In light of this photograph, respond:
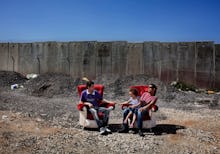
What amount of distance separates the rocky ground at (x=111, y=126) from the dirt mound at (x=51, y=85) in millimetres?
45

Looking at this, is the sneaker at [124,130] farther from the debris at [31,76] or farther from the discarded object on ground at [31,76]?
the discarded object on ground at [31,76]

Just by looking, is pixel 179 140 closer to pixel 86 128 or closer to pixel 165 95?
pixel 86 128

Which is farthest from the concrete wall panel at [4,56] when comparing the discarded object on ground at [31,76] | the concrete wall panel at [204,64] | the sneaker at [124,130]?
the sneaker at [124,130]

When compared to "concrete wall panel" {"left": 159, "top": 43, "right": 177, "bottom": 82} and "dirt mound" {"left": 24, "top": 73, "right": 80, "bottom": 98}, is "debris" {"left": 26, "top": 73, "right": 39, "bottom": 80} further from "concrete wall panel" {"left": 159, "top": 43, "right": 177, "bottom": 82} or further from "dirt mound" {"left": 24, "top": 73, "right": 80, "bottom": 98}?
"concrete wall panel" {"left": 159, "top": 43, "right": 177, "bottom": 82}

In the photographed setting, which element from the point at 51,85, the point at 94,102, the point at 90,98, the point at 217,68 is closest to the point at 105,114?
the point at 94,102

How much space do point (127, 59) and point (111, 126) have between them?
731 centimetres

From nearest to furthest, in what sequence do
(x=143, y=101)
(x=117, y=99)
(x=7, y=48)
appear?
(x=143, y=101)
(x=117, y=99)
(x=7, y=48)

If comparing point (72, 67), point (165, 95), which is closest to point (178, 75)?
point (165, 95)

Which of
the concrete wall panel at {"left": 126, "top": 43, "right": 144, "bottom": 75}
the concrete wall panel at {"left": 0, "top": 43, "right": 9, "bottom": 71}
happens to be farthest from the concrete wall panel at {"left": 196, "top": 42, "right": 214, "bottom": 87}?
the concrete wall panel at {"left": 0, "top": 43, "right": 9, "bottom": 71}

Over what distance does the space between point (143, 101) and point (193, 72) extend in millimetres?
7013

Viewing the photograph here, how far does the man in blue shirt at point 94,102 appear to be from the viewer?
757cm

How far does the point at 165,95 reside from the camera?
12898 mm

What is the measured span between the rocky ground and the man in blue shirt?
251mm

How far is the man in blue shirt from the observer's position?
7573 millimetres
